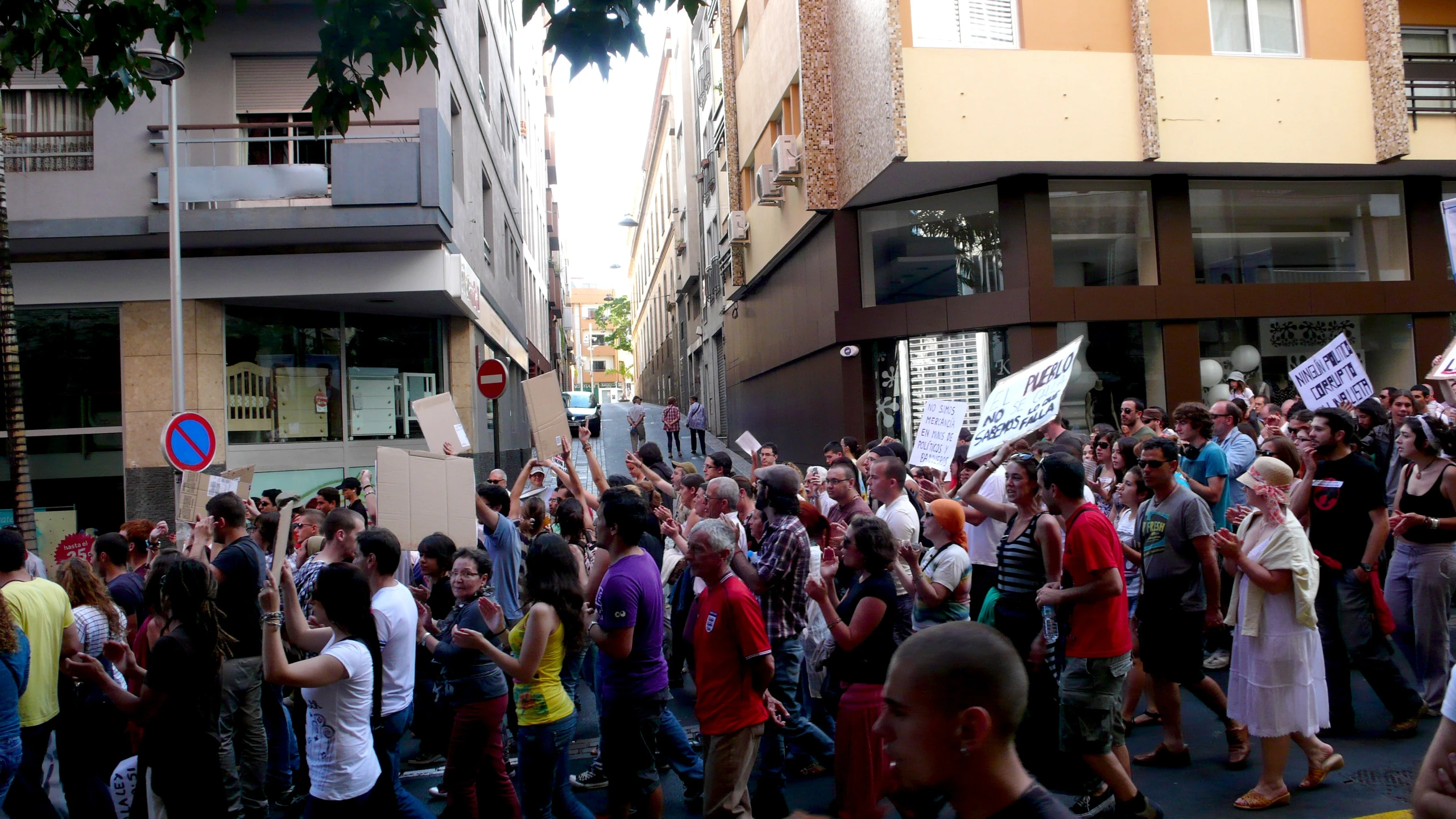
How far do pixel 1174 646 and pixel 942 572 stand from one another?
4.82 feet

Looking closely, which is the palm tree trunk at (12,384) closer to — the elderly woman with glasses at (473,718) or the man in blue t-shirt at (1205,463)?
the elderly woman with glasses at (473,718)

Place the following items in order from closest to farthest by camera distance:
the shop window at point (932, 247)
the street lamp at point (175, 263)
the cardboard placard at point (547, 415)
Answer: the cardboard placard at point (547, 415)
the street lamp at point (175, 263)
the shop window at point (932, 247)

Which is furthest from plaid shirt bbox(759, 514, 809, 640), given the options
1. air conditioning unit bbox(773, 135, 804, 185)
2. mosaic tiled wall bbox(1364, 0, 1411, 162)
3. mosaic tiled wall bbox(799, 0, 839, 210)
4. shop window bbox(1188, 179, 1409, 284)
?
mosaic tiled wall bbox(1364, 0, 1411, 162)

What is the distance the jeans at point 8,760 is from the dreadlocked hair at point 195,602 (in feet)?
3.36

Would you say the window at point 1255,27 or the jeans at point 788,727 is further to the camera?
the window at point 1255,27

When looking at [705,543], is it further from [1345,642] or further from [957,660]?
[1345,642]

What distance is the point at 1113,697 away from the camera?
15.4ft

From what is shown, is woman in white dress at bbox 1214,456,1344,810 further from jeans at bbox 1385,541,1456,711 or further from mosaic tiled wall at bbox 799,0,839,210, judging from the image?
mosaic tiled wall at bbox 799,0,839,210

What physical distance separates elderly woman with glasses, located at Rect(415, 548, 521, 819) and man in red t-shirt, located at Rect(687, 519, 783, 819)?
1036 millimetres

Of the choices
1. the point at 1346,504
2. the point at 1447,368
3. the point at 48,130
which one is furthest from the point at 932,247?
the point at 48,130

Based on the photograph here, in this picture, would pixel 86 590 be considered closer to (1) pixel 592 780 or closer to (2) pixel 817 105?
(1) pixel 592 780

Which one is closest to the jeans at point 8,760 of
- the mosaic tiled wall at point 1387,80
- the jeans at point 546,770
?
the jeans at point 546,770

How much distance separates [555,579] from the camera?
15.9 feet

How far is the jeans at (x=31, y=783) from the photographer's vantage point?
503 centimetres
